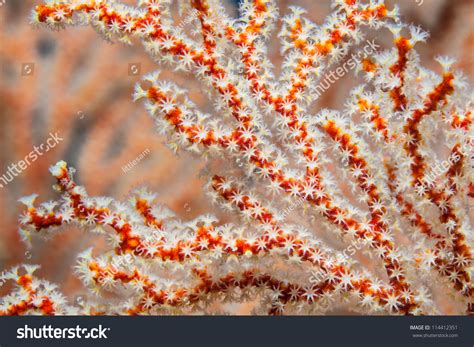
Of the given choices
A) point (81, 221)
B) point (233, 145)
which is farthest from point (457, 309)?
point (81, 221)

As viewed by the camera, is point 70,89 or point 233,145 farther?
point 70,89

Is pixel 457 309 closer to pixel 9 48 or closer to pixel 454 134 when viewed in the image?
pixel 454 134
